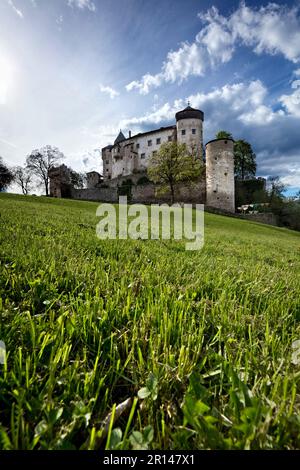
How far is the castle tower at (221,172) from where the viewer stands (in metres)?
34.0

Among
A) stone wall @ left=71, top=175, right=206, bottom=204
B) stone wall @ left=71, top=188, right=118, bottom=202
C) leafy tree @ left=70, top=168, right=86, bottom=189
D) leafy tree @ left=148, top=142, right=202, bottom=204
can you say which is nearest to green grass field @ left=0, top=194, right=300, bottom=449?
leafy tree @ left=148, top=142, right=202, bottom=204

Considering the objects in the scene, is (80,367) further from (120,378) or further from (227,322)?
(227,322)

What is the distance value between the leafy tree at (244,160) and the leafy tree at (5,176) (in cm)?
5159

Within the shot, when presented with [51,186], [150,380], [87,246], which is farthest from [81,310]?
[51,186]

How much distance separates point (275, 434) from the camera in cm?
55

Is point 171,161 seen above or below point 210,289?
above

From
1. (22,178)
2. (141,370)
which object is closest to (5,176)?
(22,178)

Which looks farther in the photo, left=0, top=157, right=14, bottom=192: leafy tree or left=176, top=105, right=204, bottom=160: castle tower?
left=0, top=157, right=14, bottom=192: leafy tree

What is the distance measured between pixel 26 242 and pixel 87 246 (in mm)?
687

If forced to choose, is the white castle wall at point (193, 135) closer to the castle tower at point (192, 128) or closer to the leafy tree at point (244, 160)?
the castle tower at point (192, 128)

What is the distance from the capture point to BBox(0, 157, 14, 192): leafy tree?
48.0m

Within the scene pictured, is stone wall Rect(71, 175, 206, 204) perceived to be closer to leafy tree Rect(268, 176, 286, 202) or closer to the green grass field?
leafy tree Rect(268, 176, 286, 202)

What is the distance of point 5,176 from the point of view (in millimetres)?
48625

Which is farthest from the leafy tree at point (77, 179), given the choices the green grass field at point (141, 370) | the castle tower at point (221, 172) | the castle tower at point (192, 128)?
the green grass field at point (141, 370)
